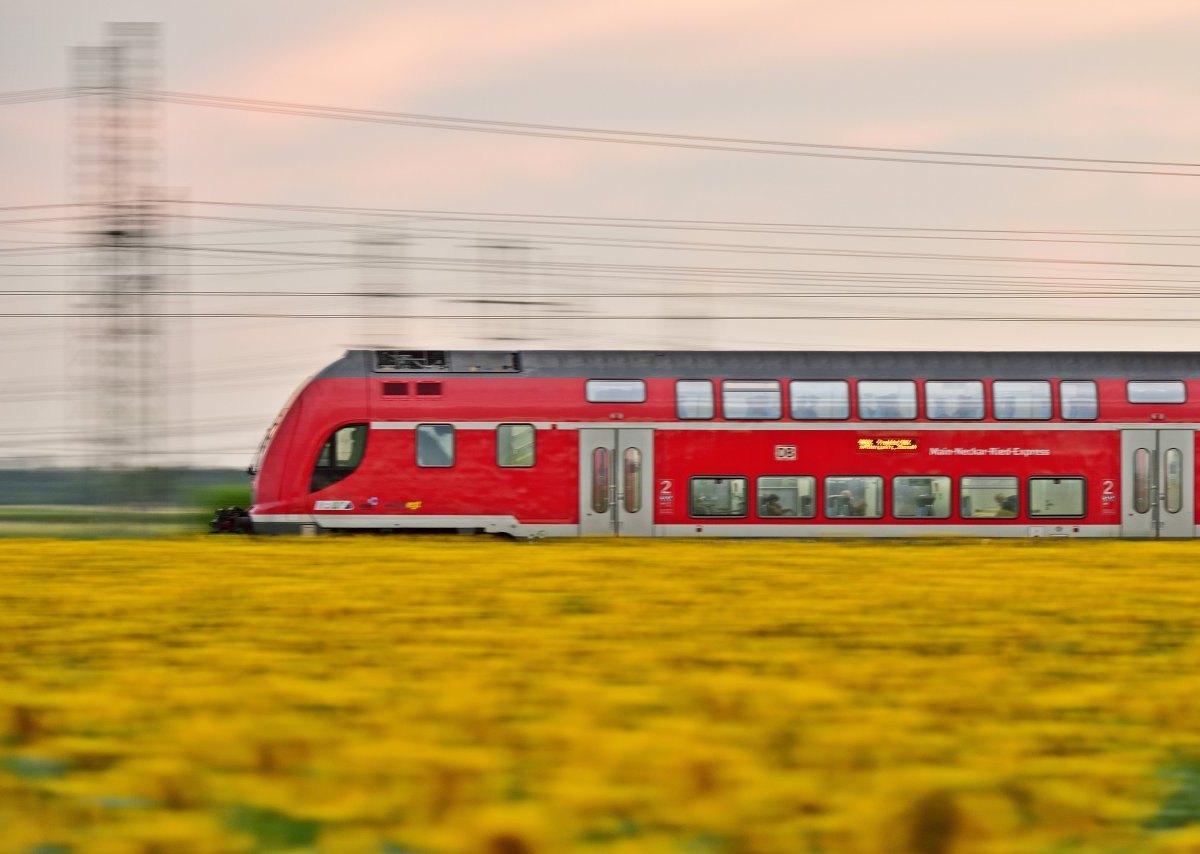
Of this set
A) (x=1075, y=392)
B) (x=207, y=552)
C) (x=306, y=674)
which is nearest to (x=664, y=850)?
(x=306, y=674)

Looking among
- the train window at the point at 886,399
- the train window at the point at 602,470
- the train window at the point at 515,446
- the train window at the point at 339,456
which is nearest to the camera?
the train window at the point at 339,456

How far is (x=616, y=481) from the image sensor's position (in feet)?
94.0

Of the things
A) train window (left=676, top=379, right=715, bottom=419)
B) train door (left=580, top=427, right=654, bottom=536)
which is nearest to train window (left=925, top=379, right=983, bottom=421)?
train window (left=676, top=379, right=715, bottom=419)

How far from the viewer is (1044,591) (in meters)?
8.32

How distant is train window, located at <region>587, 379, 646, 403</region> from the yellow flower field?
2060 cm

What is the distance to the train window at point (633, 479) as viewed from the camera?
2873 centimetres

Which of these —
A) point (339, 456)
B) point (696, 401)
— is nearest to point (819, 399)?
point (696, 401)

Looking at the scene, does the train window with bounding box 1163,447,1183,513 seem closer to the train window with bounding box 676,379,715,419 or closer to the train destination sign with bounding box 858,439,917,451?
the train destination sign with bounding box 858,439,917,451

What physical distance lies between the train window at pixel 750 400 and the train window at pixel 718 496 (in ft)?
4.18

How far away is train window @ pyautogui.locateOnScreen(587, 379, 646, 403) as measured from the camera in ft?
94.2

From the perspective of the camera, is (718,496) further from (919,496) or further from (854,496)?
(919,496)

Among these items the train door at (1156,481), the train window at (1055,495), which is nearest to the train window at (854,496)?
the train window at (1055,495)

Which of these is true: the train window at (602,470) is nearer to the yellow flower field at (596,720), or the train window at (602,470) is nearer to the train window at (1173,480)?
the train window at (1173,480)

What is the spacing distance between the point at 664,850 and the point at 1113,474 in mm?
27297
